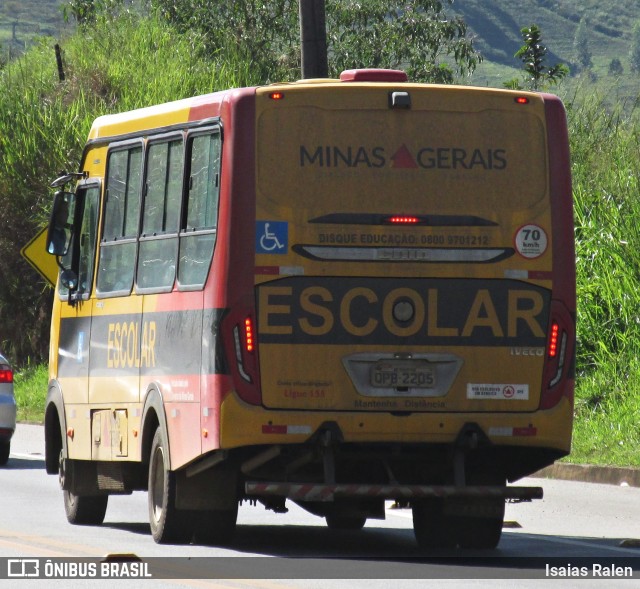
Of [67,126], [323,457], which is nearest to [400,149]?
[323,457]

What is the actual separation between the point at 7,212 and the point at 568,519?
75.9 feet

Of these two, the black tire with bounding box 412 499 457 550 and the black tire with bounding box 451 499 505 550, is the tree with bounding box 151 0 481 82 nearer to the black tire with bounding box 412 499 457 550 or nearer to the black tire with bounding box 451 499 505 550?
the black tire with bounding box 412 499 457 550

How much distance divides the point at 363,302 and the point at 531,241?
121 cm

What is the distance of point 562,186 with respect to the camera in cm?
1144

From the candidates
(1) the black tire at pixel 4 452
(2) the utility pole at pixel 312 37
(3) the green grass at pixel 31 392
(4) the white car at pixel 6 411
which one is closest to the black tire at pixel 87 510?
(4) the white car at pixel 6 411

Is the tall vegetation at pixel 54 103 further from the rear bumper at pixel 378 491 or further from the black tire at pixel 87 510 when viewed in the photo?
the rear bumper at pixel 378 491

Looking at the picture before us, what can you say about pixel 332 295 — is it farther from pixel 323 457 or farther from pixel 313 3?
pixel 313 3

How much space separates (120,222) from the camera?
12797 millimetres

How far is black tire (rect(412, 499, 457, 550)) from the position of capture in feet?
39.0

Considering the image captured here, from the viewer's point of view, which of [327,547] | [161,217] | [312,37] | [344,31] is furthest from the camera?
[344,31]

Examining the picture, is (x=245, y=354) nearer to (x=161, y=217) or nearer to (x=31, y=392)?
(x=161, y=217)

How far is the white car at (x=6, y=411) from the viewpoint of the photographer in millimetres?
19141

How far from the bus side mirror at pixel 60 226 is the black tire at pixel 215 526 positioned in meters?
2.95

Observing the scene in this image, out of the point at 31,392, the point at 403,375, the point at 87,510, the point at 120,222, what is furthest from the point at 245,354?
the point at 31,392
